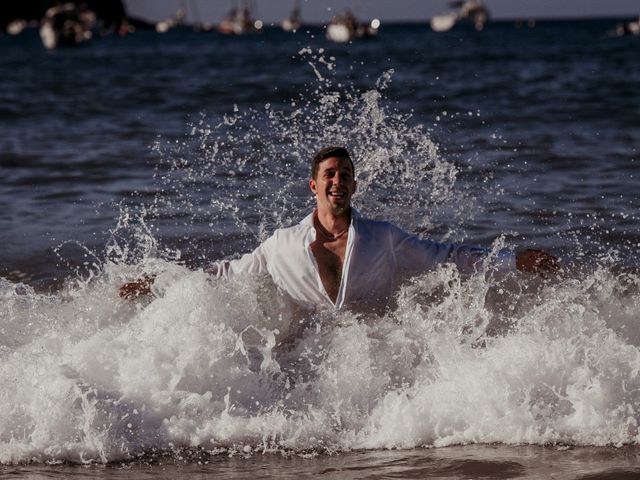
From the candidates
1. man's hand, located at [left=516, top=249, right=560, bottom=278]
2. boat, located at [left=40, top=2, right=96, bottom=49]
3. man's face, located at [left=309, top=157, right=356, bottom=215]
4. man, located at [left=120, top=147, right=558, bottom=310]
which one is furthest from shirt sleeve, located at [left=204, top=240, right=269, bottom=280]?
boat, located at [left=40, top=2, right=96, bottom=49]

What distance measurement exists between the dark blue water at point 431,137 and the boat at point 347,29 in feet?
105

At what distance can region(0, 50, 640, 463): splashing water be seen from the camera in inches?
228

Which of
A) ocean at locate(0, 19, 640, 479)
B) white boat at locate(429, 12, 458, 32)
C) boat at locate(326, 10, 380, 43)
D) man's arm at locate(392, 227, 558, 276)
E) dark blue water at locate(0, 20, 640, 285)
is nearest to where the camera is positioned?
ocean at locate(0, 19, 640, 479)

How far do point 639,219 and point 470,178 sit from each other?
2.47 m

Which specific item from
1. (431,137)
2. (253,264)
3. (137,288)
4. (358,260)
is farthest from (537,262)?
(431,137)

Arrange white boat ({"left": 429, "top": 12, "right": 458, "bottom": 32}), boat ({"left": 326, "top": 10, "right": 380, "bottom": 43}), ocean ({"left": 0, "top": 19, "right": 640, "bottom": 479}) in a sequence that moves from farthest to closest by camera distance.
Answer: white boat ({"left": 429, "top": 12, "right": 458, "bottom": 32}) < boat ({"left": 326, "top": 10, "right": 380, "bottom": 43}) < ocean ({"left": 0, "top": 19, "right": 640, "bottom": 479})

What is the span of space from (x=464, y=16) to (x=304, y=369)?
136 metres

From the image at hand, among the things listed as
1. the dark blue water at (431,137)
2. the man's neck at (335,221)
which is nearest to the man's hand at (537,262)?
the man's neck at (335,221)

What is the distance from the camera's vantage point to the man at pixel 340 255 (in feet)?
21.4

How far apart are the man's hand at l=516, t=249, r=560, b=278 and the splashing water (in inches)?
11.6

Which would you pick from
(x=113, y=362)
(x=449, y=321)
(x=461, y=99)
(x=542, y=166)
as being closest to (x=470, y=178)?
(x=542, y=166)

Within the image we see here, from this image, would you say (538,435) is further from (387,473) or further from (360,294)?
(360,294)

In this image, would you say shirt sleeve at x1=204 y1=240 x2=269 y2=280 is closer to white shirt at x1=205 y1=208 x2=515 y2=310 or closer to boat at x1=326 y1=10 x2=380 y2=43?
white shirt at x1=205 y1=208 x2=515 y2=310

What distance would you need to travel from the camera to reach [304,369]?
21.4 feet
